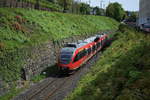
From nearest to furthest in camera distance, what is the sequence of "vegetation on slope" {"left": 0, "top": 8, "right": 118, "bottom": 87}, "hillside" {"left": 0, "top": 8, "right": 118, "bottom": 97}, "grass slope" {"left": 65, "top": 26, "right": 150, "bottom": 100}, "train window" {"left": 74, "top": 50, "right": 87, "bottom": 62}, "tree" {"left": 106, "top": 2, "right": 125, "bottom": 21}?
"grass slope" {"left": 65, "top": 26, "right": 150, "bottom": 100}, "hillside" {"left": 0, "top": 8, "right": 118, "bottom": 97}, "vegetation on slope" {"left": 0, "top": 8, "right": 118, "bottom": 87}, "train window" {"left": 74, "top": 50, "right": 87, "bottom": 62}, "tree" {"left": 106, "top": 2, "right": 125, "bottom": 21}

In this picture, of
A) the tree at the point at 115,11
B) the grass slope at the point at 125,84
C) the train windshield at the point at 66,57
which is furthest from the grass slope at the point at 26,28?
the tree at the point at 115,11

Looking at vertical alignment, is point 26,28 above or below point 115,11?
below

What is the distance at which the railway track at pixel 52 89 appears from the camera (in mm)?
19102

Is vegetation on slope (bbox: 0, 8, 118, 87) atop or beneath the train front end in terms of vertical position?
atop

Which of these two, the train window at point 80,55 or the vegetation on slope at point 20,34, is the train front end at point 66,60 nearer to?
the train window at point 80,55

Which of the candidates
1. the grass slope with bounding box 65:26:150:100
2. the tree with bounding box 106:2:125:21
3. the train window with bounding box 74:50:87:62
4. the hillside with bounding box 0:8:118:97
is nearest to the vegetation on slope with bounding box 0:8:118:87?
the hillside with bounding box 0:8:118:97

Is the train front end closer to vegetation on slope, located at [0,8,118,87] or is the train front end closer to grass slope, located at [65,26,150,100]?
vegetation on slope, located at [0,8,118,87]

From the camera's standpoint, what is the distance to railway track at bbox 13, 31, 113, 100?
19102 millimetres

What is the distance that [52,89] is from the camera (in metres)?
21.0

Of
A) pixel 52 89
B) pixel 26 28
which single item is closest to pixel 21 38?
pixel 26 28

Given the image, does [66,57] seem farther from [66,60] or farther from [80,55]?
[80,55]

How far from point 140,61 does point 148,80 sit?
426 centimetres

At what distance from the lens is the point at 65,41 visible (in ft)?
116

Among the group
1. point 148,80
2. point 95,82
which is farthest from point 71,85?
point 148,80
